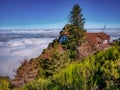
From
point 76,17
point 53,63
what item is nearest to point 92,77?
point 53,63

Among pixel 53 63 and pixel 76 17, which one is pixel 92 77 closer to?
pixel 53 63

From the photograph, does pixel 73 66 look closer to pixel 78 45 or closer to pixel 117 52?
pixel 117 52

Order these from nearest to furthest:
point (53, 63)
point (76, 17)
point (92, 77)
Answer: point (92, 77), point (53, 63), point (76, 17)

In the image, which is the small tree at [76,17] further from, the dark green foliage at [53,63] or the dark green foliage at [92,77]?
the dark green foliage at [92,77]

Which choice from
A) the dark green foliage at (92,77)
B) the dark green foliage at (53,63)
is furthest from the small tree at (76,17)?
the dark green foliage at (92,77)

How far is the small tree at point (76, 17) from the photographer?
2343 inches

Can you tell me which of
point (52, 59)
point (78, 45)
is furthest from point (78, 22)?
point (52, 59)

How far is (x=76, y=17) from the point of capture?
197ft

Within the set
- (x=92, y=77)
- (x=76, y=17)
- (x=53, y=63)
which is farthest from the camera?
(x=76, y=17)

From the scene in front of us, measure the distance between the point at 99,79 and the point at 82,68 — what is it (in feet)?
2.42

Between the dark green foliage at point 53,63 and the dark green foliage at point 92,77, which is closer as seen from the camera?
the dark green foliage at point 92,77

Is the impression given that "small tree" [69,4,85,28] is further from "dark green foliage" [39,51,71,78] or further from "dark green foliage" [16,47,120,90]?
"dark green foliage" [16,47,120,90]

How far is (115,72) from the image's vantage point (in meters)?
10.3

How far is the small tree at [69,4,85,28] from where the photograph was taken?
59.5 meters
